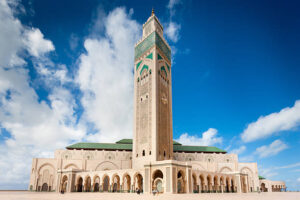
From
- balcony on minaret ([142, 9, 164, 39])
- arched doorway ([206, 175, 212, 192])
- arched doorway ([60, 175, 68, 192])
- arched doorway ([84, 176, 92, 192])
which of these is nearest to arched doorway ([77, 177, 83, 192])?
arched doorway ([84, 176, 92, 192])

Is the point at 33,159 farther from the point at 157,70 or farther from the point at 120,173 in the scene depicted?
the point at 157,70

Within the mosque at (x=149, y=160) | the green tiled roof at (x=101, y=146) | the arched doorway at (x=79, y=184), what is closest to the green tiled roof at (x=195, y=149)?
the mosque at (x=149, y=160)

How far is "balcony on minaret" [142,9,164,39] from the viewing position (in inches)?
1550

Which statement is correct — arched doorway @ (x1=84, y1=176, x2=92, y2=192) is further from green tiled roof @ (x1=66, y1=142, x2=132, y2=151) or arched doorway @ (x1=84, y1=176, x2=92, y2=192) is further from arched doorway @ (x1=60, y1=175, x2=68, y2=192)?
green tiled roof @ (x1=66, y1=142, x2=132, y2=151)

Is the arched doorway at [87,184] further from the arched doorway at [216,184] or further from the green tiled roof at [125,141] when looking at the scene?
the arched doorway at [216,184]

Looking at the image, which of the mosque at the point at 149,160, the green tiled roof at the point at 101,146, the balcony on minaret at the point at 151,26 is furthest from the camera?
the green tiled roof at the point at 101,146

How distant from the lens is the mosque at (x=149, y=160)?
2661 cm

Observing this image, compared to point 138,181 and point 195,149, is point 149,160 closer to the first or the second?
point 138,181

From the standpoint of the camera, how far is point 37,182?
37.7 m

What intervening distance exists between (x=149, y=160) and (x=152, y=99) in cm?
922

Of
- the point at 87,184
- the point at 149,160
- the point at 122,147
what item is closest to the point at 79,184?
the point at 87,184

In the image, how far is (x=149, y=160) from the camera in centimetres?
3031

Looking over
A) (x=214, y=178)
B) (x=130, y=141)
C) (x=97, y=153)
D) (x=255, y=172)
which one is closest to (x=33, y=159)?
(x=97, y=153)

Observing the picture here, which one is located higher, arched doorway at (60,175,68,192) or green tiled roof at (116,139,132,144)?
green tiled roof at (116,139,132,144)
